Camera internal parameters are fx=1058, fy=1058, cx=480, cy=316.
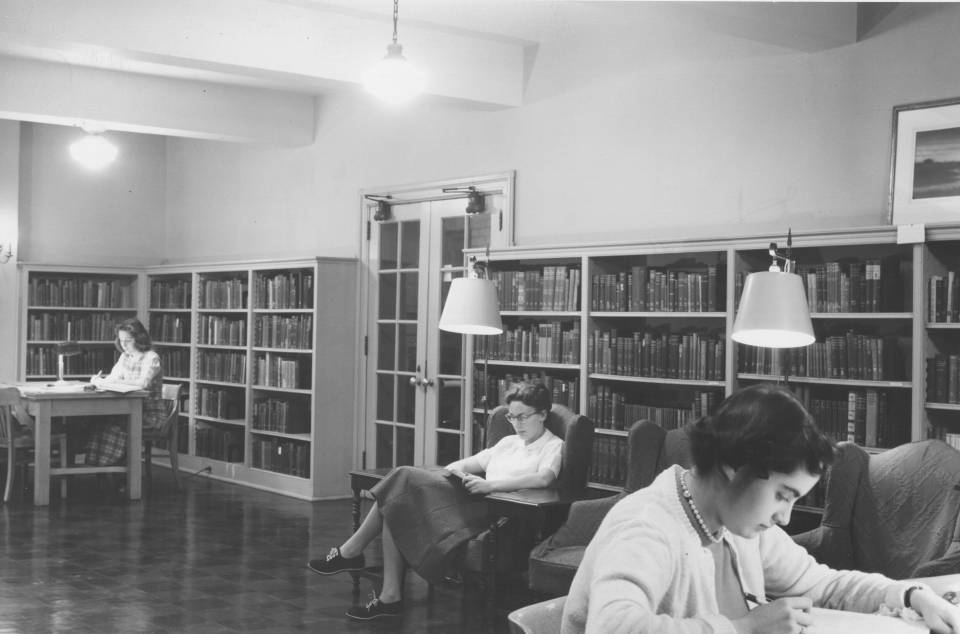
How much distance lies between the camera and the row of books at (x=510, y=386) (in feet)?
22.7

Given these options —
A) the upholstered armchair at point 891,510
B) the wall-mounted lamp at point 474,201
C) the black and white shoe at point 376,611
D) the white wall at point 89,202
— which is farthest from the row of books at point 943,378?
the white wall at point 89,202

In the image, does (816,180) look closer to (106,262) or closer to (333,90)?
(333,90)

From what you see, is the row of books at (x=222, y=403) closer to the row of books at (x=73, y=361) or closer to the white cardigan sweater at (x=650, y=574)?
the row of books at (x=73, y=361)

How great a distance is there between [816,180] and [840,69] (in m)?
0.64

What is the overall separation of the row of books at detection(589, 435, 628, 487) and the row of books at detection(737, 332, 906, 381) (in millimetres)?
1067

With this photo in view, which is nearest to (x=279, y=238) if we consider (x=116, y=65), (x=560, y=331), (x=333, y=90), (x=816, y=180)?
(x=333, y=90)

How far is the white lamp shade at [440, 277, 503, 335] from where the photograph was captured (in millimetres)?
6078

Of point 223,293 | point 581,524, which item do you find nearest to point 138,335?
point 223,293

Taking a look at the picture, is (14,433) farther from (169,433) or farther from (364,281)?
(364,281)

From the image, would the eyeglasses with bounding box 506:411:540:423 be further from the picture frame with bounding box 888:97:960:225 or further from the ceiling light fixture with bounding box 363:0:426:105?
the picture frame with bounding box 888:97:960:225

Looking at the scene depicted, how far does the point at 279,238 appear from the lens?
10.5m

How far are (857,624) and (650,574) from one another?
0.60 m

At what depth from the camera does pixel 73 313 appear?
11.7m

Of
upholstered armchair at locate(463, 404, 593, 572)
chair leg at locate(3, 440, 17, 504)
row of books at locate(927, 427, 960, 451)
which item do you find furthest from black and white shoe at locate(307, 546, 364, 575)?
chair leg at locate(3, 440, 17, 504)
